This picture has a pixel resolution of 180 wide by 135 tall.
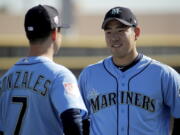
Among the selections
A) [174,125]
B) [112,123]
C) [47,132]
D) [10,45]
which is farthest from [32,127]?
[10,45]

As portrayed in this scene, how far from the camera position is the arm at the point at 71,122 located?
3352mm

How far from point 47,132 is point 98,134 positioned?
1098 millimetres

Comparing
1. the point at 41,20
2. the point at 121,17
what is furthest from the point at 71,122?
the point at 121,17

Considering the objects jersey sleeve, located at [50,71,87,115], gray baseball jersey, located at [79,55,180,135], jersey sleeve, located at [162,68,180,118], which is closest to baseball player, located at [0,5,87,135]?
jersey sleeve, located at [50,71,87,115]

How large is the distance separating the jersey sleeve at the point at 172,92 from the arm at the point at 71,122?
1.21 metres

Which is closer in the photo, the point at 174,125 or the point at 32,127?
the point at 32,127

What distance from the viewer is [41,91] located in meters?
3.47

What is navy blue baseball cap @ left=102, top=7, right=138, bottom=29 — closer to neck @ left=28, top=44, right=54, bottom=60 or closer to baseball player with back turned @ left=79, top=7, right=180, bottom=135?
baseball player with back turned @ left=79, top=7, right=180, bottom=135

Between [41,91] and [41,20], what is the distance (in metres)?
0.42

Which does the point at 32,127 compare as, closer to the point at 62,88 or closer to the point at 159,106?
the point at 62,88

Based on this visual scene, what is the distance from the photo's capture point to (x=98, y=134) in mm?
4559

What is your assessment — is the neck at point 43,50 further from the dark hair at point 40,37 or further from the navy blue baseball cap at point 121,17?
the navy blue baseball cap at point 121,17

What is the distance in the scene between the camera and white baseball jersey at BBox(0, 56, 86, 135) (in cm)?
345

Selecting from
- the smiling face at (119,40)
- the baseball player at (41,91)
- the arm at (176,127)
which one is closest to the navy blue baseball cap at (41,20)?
the baseball player at (41,91)
